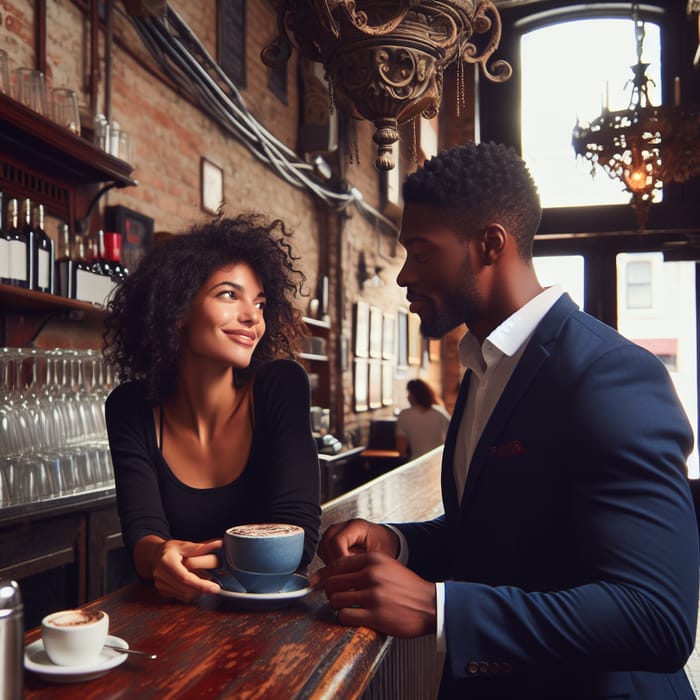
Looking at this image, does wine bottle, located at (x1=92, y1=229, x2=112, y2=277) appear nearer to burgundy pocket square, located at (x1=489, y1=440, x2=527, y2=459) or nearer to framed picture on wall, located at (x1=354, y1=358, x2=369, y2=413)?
burgundy pocket square, located at (x1=489, y1=440, x2=527, y2=459)

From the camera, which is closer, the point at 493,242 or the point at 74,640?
the point at 74,640

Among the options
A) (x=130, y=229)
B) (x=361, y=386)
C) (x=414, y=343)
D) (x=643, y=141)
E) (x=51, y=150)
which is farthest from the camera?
(x=414, y=343)

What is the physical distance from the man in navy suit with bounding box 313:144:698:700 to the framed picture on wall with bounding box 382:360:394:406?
25.1 ft

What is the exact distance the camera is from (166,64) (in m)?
4.46

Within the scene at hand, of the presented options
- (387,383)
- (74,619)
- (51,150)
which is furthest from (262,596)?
(387,383)

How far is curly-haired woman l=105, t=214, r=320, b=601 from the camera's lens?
65.4 inches

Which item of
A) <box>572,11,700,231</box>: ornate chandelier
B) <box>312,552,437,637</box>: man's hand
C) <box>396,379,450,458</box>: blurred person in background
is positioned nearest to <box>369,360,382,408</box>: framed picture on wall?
<box>396,379,450,458</box>: blurred person in background

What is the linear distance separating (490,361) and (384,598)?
438mm

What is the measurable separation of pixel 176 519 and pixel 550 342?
2.99ft

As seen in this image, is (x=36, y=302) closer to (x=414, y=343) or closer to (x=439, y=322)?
(x=439, y=322)

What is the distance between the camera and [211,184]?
5109mm

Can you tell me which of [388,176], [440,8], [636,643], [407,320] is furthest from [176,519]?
→ [407,320]

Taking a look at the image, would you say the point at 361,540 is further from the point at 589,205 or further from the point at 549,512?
the point at 589,205

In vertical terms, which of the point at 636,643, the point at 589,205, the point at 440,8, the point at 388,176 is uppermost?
the point at 388,176
